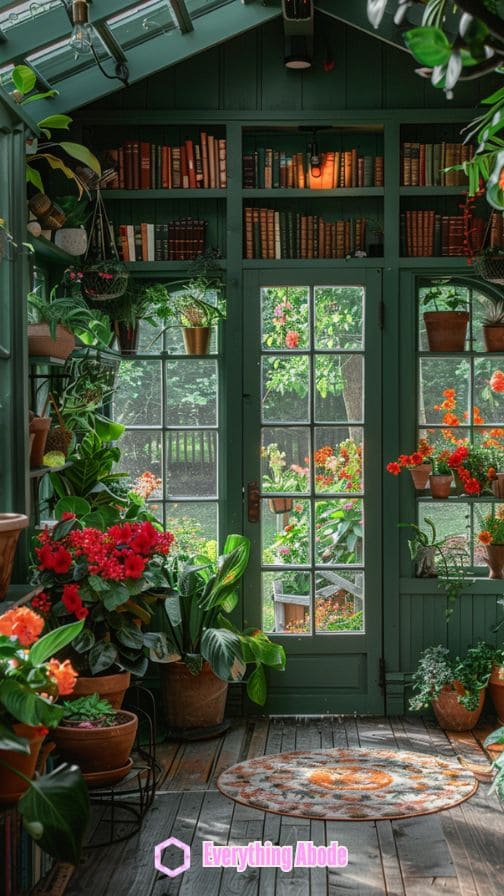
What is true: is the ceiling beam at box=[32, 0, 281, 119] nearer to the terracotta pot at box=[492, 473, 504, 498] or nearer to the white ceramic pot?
the white ceramic pot

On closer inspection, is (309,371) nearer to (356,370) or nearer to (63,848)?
(356,370)

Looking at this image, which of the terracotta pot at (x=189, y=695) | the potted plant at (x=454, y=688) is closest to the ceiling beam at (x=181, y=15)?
the terracotta pot at (x=189, y=695)

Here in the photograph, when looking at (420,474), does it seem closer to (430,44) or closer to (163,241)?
(163,241)

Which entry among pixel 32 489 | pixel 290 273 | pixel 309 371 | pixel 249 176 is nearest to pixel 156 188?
pixel 249 176

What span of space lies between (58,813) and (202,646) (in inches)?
104

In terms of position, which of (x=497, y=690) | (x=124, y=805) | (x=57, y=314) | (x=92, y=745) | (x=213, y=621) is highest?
(x=57, y=314)

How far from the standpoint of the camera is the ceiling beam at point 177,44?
522 cm

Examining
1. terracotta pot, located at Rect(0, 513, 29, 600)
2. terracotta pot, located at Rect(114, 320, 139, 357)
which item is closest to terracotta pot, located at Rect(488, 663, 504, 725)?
terracotta pot, located at Rect(114, 320, 139, 357)

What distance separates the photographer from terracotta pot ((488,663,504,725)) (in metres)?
5.30

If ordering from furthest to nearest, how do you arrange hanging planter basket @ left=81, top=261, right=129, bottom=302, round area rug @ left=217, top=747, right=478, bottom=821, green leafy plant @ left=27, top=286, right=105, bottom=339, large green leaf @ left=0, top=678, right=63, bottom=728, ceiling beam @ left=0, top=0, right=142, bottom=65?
hanging planter basket @ left=81, top=261, right=129, bottom=302
green leafy plant @ left=27, top=286, right=105, bottom=339
ceiling beam @ left=0, top=0, right=142, bottom=65
round area rug @ left=217, top=747, right=478, bottom=821
large green leaf @ left=0, top=678, right=63, bottom=728

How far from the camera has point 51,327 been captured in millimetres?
4297

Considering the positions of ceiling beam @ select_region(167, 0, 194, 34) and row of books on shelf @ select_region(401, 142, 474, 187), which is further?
row of books on shelf @ select_region(401, 142, 474, 187)

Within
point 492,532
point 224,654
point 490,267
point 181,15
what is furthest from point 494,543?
point 181,15

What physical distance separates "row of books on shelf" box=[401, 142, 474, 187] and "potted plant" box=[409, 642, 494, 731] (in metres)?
2.43
